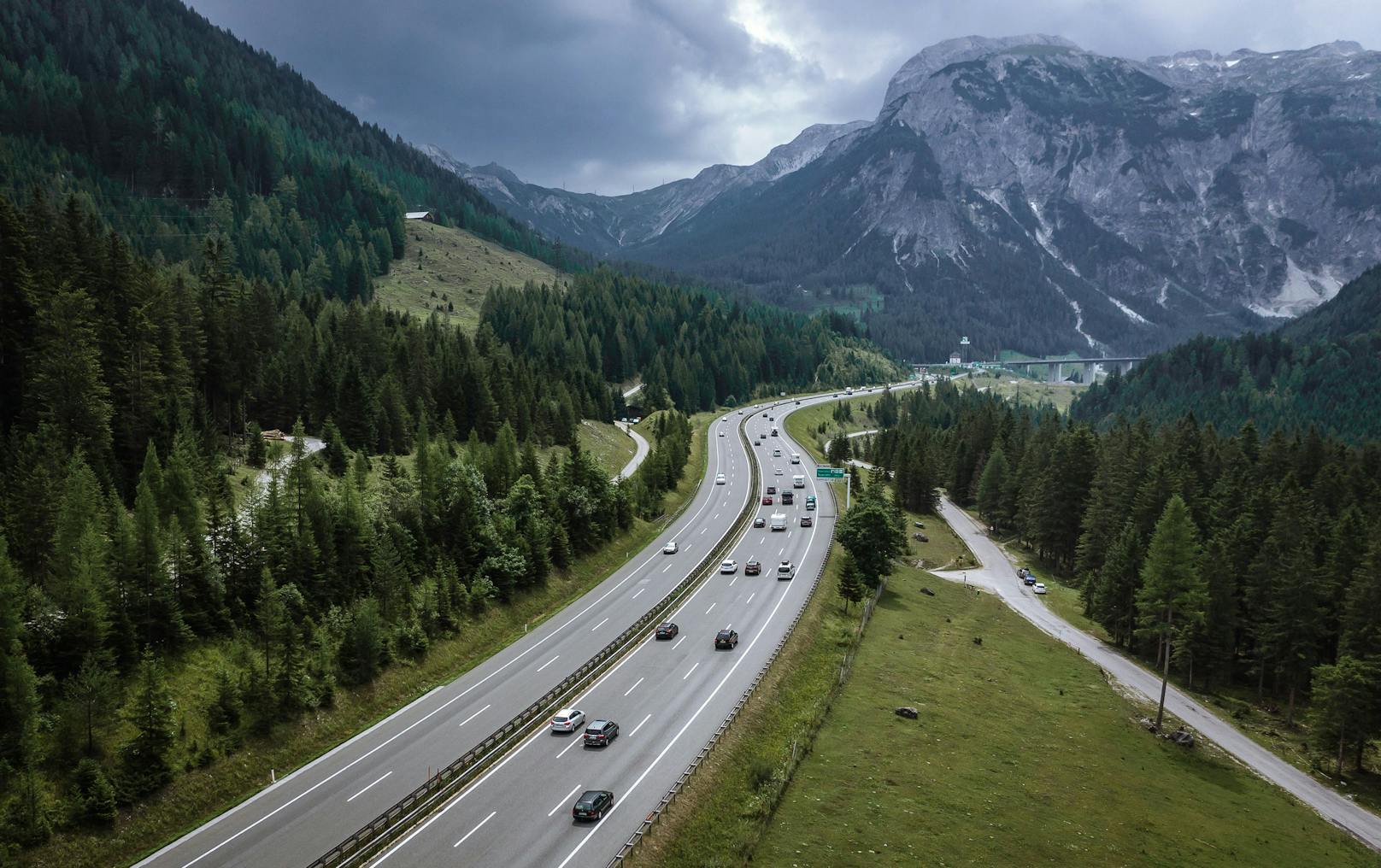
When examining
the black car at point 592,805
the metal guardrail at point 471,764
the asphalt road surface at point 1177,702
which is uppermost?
the black car at point 592,805

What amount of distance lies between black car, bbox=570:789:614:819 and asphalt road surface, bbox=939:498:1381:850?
4343cm

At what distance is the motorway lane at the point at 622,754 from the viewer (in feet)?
109

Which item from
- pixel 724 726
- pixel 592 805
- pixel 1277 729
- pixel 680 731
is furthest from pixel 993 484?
pixel 592 805

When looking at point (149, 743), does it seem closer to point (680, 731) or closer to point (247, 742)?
point (247, 742)

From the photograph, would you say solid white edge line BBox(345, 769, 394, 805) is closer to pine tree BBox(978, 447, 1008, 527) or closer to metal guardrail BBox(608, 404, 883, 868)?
metal guardrail BBox(608, 404, 883, 868)

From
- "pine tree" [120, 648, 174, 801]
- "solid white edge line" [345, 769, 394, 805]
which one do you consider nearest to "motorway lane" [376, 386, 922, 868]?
"solid white edge line" [345, 769, 394, 805]

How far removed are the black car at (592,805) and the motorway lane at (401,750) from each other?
895cm

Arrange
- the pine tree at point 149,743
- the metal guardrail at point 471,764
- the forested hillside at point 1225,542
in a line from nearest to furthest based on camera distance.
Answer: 1. the metal guardrail at point 471,764
2. the pine tree at point 149,743
3. the forested hillside at point 1225,542

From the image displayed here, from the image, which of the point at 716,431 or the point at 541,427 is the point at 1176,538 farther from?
the point at 716,431

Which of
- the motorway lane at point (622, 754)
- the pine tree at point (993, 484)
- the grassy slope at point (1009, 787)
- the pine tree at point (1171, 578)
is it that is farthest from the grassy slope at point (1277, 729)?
the pine tree at point (993, 484)

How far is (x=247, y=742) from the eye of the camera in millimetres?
40594

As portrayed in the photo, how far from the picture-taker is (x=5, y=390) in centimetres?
5909

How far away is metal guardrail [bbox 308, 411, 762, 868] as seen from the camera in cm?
3269

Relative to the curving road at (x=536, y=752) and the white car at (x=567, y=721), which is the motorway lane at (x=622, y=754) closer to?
the curving road at (x=536, y=752)
